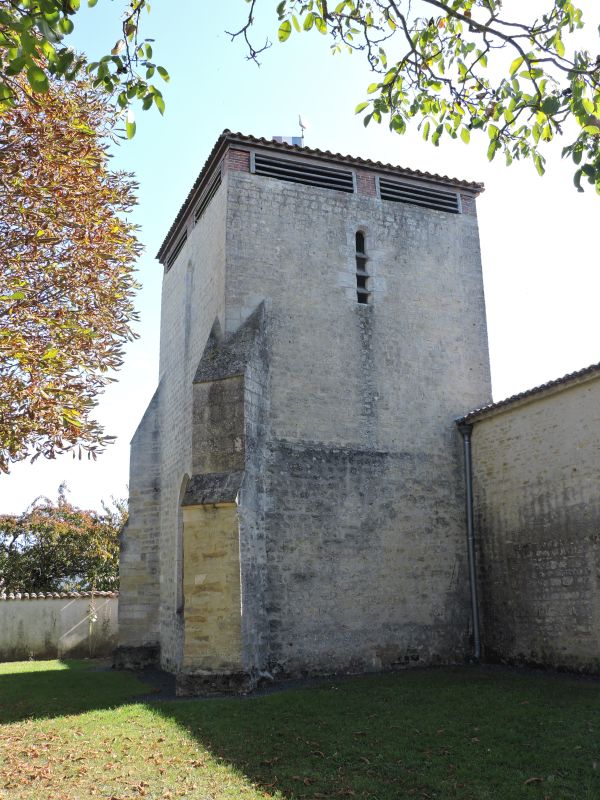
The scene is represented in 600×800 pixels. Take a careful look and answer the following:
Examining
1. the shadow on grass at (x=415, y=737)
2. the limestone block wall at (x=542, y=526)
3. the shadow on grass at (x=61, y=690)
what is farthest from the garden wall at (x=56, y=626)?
the limestone block wall at (x=542, y=526)

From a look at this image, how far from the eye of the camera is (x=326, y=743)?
7461 millimetres

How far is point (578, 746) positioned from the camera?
6.79 meters

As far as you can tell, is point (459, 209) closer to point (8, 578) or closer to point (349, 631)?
point (349, 631)

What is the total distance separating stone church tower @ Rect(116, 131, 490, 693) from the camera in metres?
11.2

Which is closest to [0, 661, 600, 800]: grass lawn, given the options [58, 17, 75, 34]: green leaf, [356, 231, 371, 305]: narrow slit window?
[58, 17, 75, 34]: green leaf

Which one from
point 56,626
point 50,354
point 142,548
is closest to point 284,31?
point 50,354

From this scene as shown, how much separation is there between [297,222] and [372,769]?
10180mm

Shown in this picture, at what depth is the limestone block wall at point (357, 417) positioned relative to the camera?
12.1 metres

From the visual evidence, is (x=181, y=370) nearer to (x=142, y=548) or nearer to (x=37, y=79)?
(x=142, y=548)

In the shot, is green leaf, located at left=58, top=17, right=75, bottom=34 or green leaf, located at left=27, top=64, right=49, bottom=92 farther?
green leaf, located at left=58, top=17, right=75, bottom=34

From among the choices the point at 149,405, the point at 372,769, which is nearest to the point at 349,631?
the point at 372,769

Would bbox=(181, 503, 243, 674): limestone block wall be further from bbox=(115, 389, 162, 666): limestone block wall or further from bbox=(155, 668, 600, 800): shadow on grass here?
bbox=(115, 389, 162, 666): limestone block wall

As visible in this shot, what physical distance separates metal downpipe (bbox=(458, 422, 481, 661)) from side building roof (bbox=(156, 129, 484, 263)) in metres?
5.54

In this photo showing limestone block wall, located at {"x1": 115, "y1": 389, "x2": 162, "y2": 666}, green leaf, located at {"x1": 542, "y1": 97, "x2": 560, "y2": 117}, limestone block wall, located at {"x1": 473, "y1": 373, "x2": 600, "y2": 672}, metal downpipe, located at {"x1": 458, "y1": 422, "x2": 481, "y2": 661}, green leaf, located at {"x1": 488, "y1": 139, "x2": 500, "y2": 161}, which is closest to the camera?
green leaf, located at {"x1": 542, "y1": 97, "x2": 560, "y2": 117}
